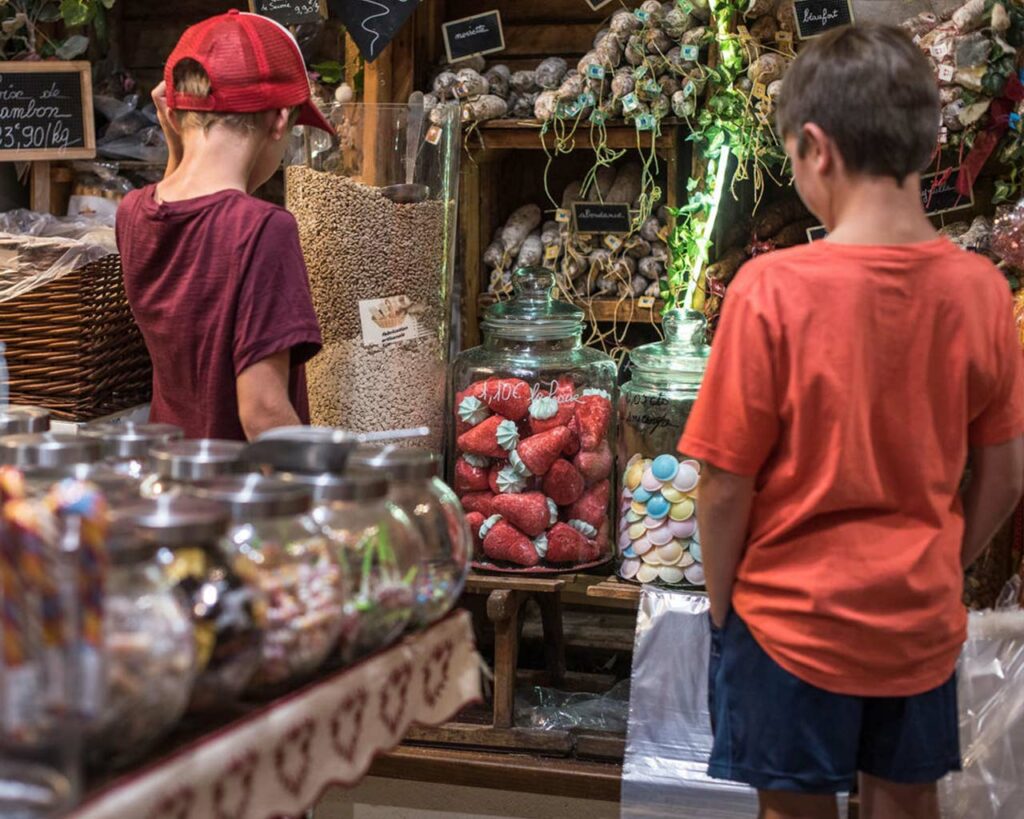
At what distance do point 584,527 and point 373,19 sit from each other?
1.26 m

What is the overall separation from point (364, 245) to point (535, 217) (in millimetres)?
961

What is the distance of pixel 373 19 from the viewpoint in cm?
308

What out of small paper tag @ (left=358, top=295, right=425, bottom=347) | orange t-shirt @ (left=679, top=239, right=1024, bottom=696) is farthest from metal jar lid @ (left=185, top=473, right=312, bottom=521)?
small paper tag @ (left=358, top=295, right=425, bottom=347)

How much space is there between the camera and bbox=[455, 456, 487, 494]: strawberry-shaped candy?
2.84 metres

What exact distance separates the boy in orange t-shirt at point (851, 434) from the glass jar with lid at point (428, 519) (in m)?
0.38

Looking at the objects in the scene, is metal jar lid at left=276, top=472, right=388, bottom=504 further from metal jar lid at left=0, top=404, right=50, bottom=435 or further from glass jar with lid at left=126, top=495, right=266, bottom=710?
metal jar lid at left=0, top=404, right=50, bottom=435

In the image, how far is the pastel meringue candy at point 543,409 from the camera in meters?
2.77

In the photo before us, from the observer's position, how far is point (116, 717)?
0.94 meters

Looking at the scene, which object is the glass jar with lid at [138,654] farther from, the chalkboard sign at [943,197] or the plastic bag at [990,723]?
the chalkboard sign at [943,197]

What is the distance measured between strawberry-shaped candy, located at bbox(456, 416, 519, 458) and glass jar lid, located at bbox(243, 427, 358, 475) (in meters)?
1.38

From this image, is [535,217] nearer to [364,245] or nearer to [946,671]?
[364,245]

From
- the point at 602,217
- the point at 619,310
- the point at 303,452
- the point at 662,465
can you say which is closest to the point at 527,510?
the point at 662,465

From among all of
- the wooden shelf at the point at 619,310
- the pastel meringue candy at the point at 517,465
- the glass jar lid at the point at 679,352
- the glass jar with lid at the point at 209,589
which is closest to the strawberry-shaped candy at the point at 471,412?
the pastel meringue candy at the point at 517,465

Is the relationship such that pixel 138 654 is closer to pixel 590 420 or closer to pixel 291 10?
pixel 590 420
